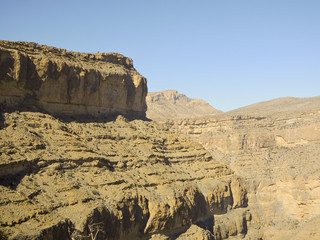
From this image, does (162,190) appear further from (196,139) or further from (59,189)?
(196,139)

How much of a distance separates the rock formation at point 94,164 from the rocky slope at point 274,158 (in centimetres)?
1888

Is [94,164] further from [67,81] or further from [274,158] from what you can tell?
[274,158]

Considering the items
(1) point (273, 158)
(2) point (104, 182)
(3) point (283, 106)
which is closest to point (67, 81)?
(2) point (104, 182)

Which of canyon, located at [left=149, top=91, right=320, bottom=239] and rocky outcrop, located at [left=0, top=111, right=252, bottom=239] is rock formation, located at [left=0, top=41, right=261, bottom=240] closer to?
rocky outcrop, located at [left=0, top=111, right=252, bottom=239]

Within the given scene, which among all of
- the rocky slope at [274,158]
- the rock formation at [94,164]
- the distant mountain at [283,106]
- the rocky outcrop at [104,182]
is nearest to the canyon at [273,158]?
the rocky slope at [274,158]

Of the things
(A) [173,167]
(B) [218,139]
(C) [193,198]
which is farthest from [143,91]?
(B) [218,139]

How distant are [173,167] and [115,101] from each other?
32.1 feet

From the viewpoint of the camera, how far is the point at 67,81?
5600 centimetres

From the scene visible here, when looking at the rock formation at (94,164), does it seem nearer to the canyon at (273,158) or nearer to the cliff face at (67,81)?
the cliff face at (67,81)

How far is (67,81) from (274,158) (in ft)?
193

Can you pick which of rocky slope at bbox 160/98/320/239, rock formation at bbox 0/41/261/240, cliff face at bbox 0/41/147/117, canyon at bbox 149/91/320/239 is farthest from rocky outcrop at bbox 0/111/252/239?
rocky slope at bbox 160/98/320/239

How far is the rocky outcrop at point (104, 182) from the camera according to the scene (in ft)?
129

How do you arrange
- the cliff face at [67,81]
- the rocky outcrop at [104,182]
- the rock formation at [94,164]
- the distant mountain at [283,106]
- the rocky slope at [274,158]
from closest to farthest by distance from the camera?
the rocky outcrop at [104,182] < the rock formation at [94,164] < the cliff face at [67,81] < the rocky slope at [274,158] < the distant mountain at [283,106]

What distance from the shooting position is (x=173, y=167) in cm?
6334
